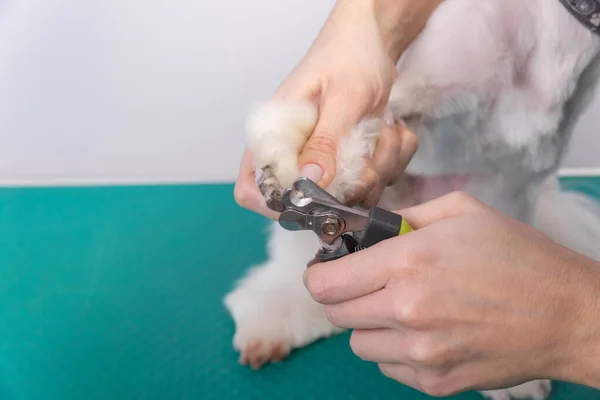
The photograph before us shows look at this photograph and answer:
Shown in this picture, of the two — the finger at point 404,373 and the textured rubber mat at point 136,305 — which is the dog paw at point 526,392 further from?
the finger at point 404,373

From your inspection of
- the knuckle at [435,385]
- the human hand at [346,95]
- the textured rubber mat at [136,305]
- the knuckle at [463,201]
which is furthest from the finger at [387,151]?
the textured rubber mat at [136,305]

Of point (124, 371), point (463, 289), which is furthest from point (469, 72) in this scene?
point (124, 371)

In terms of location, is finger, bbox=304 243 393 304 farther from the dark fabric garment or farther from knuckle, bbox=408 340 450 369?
the dark fabric garment

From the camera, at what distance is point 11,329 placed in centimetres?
84

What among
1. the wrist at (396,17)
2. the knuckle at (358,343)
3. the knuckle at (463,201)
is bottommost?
the knuckle at (358,343)

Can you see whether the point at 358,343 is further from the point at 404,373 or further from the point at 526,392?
the point at 526,392

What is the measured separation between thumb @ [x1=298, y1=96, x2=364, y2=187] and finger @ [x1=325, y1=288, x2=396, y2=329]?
4.3 inches

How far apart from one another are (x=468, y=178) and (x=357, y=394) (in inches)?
12.9

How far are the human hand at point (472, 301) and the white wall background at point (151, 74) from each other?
871 mm

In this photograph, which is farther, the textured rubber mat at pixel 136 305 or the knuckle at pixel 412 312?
the textured rubber mat at pixel 136 305

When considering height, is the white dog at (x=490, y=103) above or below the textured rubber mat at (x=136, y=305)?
above

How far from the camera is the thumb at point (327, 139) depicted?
20.4 inches

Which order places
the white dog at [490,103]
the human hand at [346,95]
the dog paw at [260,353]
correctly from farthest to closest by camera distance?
1. the dog paw at [260,353]
2. the white dog at [490,103]
3. the human hand at [346,95]

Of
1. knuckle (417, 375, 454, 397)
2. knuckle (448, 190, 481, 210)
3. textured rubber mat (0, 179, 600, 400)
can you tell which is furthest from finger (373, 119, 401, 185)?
textured rubber mat (0, 179, 600, 400)
